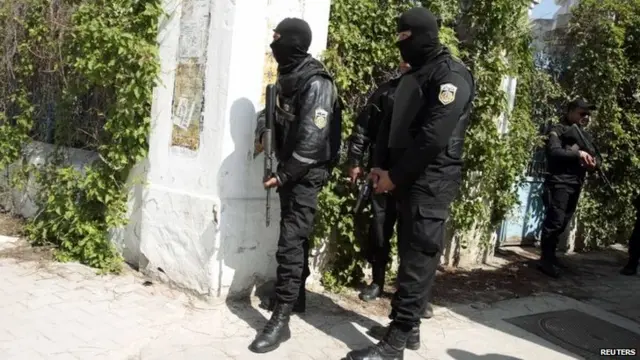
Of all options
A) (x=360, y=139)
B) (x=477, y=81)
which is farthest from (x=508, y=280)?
(x=360, y=139)

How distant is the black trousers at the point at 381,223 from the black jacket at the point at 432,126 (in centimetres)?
88

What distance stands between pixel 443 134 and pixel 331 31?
1719 mm

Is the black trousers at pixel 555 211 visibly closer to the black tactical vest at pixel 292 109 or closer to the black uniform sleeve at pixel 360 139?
the black uniform sleeve at pixel 360 139

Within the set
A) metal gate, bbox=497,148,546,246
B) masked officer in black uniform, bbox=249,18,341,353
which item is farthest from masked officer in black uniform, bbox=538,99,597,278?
masked officer in black uniform, bbox=249,18,341,353

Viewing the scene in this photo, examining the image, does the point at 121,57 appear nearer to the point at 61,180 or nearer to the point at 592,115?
the point at 61,180

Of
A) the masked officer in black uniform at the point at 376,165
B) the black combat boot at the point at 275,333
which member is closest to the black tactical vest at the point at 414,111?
the masked officer in black uniform at the point at 376,165

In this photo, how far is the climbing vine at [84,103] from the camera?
442 cm

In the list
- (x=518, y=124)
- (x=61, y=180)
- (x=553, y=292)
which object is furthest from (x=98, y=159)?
(x=553, y=292)

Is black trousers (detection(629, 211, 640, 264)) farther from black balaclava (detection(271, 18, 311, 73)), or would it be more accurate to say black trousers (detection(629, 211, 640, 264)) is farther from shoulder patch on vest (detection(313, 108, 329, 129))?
black balaclava (detection(271, 18, 311, 73))

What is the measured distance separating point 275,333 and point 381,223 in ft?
4.02

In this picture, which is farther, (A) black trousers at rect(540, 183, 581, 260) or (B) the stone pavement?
(A) black trousers at rect(540, 183, 581, 260)

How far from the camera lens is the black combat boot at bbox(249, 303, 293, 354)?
3471 mm

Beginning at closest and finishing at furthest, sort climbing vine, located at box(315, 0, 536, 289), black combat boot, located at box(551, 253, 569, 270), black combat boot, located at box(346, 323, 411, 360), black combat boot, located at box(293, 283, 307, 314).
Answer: black combat boot, located at box(346, 323, 411, 360) < black combat boot, located at box(293, 283, 307, 314) < climbing vine, located at box(315, 0, 536, 289) < black combat boot, located at box(551, 253, 569, 270)

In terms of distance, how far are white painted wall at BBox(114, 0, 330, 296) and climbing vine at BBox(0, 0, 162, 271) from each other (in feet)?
0.56
